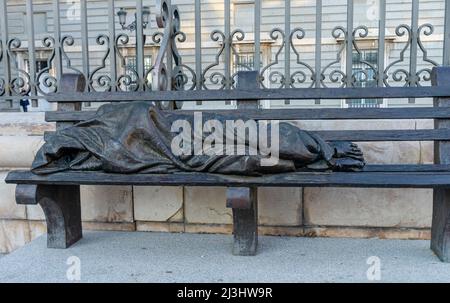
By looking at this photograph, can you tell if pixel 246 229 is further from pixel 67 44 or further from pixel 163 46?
pixel 67 44

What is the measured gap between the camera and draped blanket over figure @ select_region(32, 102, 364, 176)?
7.91ft

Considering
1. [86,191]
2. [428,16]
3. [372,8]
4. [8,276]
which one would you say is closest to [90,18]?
[372,8]

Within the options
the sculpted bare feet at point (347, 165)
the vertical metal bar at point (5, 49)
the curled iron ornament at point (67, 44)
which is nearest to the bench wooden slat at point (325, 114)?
the sculpted bare feet at point (347, 165)

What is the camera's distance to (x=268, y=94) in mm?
2824

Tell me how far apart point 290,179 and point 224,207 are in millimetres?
926

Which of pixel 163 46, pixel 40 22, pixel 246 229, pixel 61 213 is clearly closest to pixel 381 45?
pixel 163 46

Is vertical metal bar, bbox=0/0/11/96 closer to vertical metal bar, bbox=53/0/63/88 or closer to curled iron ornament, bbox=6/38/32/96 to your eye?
curled iron ornament, bbox=6/38/32/96

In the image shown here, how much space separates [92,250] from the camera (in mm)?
2803

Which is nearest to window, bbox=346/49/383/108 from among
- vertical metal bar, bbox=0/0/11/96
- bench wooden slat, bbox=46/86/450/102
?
bench wooden slat, bbox=46/86/450/102

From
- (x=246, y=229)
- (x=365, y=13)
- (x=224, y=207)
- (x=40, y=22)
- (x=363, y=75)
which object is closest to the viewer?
(x=246, y=229)

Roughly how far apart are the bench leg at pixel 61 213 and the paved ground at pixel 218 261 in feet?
0.25

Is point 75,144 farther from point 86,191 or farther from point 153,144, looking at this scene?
point 86,191

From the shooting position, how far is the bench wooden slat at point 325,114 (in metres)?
2.64

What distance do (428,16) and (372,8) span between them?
1.54 m
